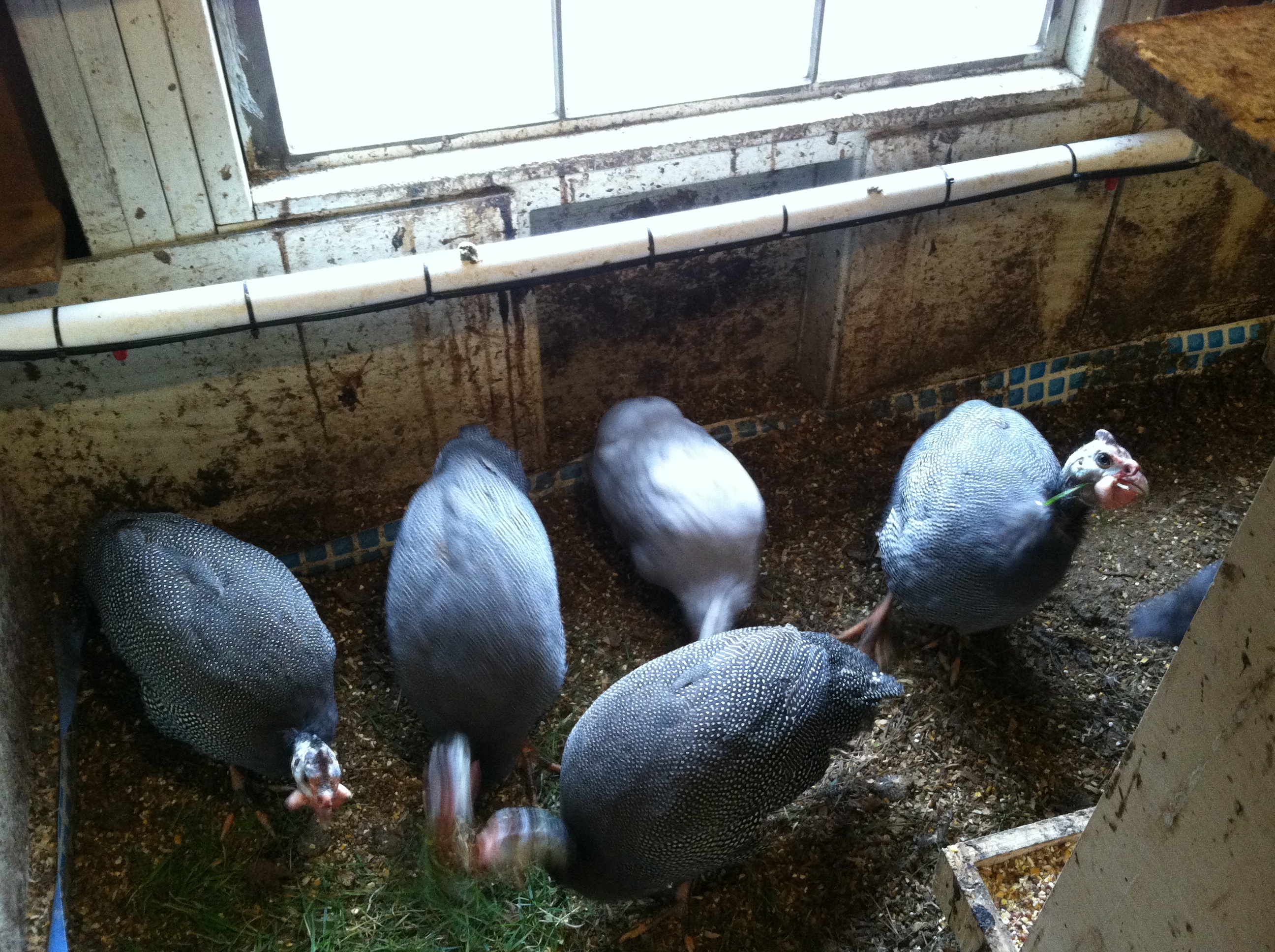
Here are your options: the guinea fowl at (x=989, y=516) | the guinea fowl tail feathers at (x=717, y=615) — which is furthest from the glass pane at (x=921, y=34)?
the guinea fowl tail feathers at (x=717, y=615)

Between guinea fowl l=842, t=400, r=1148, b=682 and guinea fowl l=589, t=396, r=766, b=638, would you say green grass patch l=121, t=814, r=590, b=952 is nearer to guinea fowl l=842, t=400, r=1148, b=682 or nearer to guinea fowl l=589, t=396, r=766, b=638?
guinea fowl l=589, t=396, r=766, b=638

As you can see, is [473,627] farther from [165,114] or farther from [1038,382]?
[1038,382]

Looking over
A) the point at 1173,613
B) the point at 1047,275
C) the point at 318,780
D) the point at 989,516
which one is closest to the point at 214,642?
the point at 318,780

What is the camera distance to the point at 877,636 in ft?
9.87

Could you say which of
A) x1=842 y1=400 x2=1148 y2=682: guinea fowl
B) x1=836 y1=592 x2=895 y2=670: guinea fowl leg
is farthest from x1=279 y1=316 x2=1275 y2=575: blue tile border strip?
x1=836 y1=592 x2=895 y2=670: guinea fowl leg

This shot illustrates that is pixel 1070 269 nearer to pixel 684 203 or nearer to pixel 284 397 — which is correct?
pixel 684 203

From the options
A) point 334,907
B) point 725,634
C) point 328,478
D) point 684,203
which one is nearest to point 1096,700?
point 725,634

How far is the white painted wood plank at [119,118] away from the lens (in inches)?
86.7

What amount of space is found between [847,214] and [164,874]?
2.46m

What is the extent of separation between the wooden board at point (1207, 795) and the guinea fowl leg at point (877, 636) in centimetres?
162

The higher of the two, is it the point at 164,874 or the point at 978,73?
the point at 978,73

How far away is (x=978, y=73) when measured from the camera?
124 inches

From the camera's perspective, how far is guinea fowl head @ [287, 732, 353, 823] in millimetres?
2309

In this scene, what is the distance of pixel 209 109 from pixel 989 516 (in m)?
2.14
